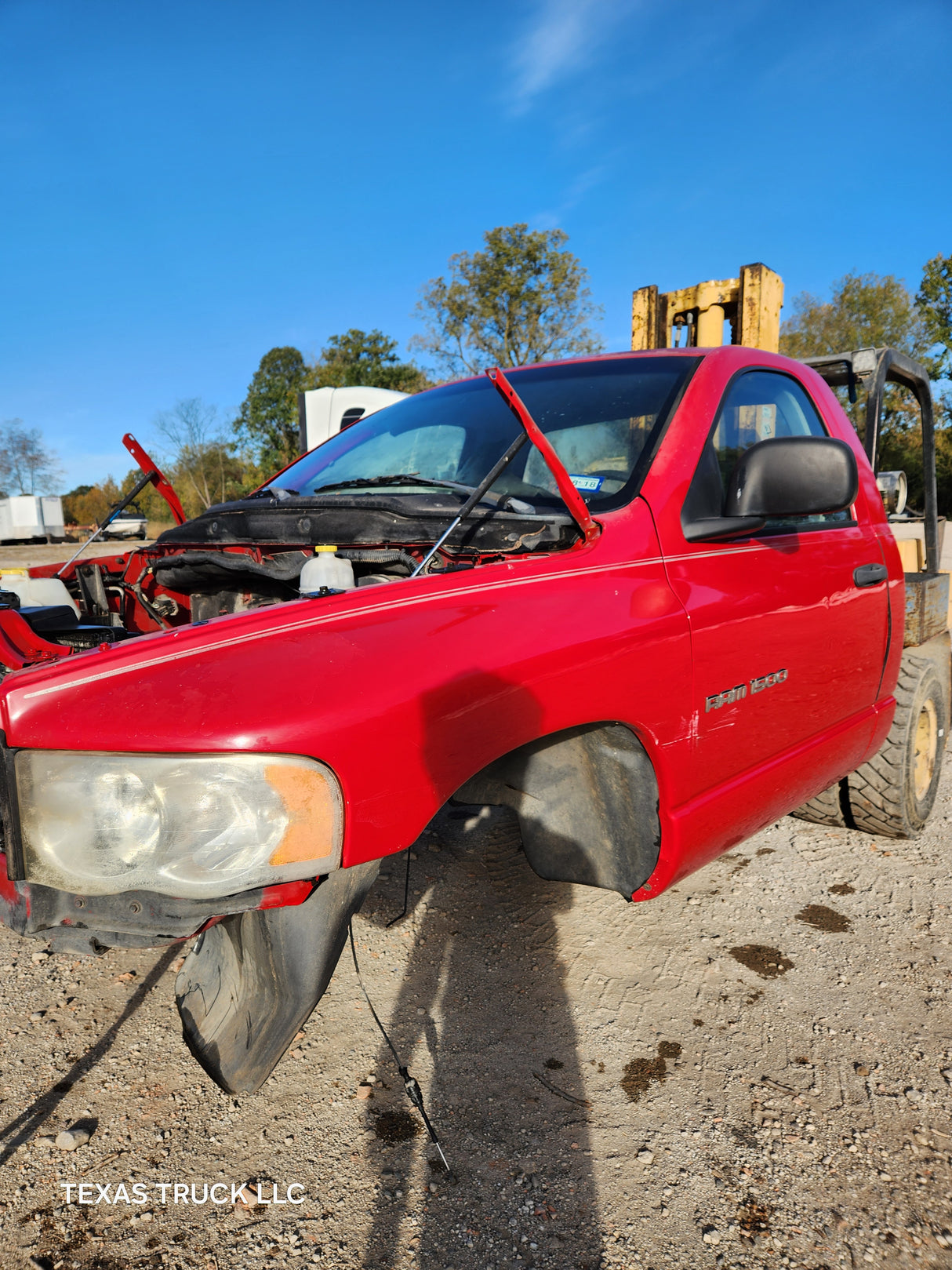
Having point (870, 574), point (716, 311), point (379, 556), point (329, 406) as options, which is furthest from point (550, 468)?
point (329, 406)

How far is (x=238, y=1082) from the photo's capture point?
1.54 meters

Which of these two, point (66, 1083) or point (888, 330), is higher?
point (888, 330)

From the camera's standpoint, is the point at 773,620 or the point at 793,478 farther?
the point at 773,620

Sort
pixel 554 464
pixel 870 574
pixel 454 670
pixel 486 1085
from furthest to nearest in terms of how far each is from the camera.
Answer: pixel 870 574, pixel 486 1085, pixel 554 464, pixel 454 670

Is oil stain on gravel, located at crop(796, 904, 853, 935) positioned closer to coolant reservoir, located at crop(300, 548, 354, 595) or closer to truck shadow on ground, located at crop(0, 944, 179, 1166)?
coolant reservoir, located at crop(300, 548, 354, 595)

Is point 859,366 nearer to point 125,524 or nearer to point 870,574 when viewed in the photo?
point 870,574

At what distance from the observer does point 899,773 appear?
3.21 metres

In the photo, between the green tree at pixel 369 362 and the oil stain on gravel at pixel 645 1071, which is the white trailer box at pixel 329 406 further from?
the green tree at pixel 369 362

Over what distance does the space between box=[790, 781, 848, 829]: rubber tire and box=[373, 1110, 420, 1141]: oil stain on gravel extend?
85.9 inches

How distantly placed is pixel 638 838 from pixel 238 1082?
1.03 meters

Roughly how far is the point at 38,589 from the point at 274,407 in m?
40.5

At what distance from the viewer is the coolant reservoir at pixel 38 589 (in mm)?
2434

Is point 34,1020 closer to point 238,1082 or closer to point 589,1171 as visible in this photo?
point 238,1082

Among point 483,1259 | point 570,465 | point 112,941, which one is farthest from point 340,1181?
point 570,465
